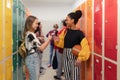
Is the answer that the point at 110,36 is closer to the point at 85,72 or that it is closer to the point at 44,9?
the point at 85,72

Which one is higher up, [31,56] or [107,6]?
[107,6]

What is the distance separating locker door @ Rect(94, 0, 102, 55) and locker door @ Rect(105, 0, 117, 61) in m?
0.25

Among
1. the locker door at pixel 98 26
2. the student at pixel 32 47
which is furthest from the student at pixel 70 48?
the student at pixel 32 47

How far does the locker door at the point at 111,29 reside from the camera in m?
2.18

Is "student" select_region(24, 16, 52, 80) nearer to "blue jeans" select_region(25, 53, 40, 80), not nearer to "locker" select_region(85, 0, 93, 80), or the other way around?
"blue jeans" select_region(25, 53, 40, 80)

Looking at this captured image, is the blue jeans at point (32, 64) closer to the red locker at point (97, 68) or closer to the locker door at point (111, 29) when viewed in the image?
the red locker at point (97, 68)

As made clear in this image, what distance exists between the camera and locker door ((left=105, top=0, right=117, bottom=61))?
2176 millimetres

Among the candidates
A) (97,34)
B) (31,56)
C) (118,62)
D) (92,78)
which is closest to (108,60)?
(118,62)

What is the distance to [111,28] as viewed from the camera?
7.51 ft

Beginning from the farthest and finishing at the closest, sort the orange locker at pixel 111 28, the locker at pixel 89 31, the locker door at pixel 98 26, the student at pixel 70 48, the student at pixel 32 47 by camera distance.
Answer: the locker at pixel 89 31
the student at pixel 70 48
the student at pixel 32 47
the locker door at pixel 98 26
the orange locker at pixel 111 28

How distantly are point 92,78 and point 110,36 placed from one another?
1.07 m


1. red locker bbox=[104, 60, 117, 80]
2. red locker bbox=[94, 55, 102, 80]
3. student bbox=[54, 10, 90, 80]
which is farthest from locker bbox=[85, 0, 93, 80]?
red locker bbox=[104, 60, 117, 80]

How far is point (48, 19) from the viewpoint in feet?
28.9

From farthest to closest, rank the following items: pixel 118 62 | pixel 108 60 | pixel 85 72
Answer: pixel 85 72, pixel 108 60, pixel 118 62
